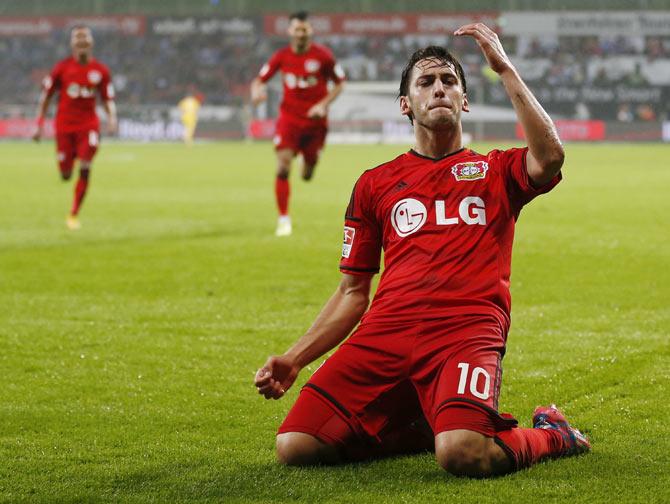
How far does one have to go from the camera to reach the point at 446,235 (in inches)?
174

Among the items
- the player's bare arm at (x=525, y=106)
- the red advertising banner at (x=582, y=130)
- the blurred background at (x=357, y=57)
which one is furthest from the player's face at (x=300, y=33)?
the red advertising banner at (x=582, y=130)

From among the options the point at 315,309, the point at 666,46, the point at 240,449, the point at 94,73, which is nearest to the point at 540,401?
the point at 240,449

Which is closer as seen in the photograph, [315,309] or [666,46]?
[315,309]

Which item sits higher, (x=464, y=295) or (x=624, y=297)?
(x=464, y=295)

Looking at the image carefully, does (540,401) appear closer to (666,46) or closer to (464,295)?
(464,295)

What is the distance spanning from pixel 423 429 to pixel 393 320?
17.4 inches

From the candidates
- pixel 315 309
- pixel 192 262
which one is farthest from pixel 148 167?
pixel 315 309

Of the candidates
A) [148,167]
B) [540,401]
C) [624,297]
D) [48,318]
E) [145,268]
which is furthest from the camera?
[148,167]

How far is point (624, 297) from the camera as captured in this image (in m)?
8.38

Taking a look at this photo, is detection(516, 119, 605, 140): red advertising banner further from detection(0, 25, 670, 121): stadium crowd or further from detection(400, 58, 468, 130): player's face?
detection(400, 58, 468, 130): player's face

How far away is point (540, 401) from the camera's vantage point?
530 cm

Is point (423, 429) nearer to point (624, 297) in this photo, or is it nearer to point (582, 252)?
point (624, 297)

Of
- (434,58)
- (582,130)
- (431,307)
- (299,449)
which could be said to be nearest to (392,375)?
(431,307)

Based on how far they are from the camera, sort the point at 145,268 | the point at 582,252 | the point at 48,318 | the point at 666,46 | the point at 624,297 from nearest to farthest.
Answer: the point at 48,318, the point at 624,297, the point at 145,268, the point at 582,252, the point at 666,46
